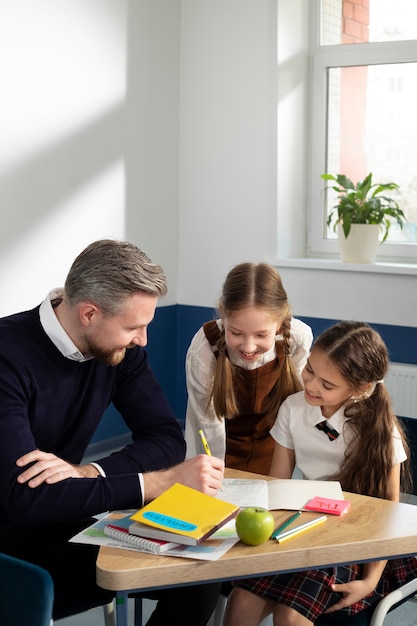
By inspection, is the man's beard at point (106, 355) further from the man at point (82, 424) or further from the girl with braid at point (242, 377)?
the girl with braid at point (242, 377)

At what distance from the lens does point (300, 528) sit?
1.72 meters

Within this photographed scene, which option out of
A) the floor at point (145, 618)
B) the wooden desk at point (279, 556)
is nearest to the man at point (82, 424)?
the wooden desk at point (279, 556)

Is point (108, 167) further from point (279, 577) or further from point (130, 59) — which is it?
point (279, 577)

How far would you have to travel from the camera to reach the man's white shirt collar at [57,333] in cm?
208

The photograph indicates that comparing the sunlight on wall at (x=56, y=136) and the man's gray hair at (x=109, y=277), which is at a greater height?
the sunlight on wall at (x=56, y=136)

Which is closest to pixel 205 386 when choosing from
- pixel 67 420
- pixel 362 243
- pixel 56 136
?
pixel 67 420

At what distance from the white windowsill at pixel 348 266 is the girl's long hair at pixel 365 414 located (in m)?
1.94

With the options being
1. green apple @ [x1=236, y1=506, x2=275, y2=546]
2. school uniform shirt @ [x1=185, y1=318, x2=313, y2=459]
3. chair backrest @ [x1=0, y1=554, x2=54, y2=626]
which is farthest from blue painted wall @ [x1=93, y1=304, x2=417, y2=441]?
chair backrest @ [x1=0, y1=554, x2=54, y2=626]

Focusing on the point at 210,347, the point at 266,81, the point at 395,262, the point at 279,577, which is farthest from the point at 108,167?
the point at 279,577

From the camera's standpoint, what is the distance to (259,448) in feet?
8.69

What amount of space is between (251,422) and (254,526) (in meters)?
1.04

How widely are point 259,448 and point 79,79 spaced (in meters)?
2.27

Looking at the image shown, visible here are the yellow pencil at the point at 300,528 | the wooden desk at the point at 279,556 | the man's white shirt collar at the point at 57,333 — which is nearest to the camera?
the wooden desk at the point at 279,556

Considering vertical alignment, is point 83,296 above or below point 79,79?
below
